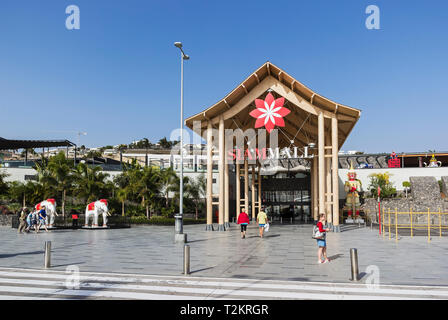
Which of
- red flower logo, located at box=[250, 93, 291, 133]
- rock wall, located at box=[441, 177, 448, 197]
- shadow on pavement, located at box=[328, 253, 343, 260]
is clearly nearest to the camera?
shadow on pavement, located at box=[328, 253, 343, 260]

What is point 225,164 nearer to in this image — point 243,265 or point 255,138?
point 255,138

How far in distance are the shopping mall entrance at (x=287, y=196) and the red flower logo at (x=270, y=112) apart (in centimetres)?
2129

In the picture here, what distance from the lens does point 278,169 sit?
47500 mm

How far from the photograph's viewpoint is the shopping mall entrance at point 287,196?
45.9m

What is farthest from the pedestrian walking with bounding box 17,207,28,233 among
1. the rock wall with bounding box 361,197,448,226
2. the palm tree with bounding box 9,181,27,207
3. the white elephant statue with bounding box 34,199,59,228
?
the rock wall with bounding box 361,197,448,226

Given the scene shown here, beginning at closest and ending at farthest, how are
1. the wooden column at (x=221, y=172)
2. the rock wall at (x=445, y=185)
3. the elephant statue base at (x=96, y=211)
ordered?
1. the wooden column at (x=221, y=172)
2. the elephant statue base at (x=96, y=211)
3. the rock wall at (x=445, y=185)

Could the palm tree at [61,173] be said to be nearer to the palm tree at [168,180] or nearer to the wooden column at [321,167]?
the palm tree at [168,180]

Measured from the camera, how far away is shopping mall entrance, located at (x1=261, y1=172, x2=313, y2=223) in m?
45.9

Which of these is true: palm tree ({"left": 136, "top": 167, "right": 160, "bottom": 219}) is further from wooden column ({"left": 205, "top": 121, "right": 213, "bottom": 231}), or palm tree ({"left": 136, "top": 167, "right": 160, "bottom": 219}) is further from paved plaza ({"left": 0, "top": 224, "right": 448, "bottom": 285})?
paved plaza ({"left": 0, "top": 224, "right": 448, "bottom": 285})

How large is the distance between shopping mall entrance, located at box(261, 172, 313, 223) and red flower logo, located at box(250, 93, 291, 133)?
21.3 meters

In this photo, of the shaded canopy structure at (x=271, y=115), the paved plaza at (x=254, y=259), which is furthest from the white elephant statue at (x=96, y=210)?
the paved plaza at (x=254, y=259)

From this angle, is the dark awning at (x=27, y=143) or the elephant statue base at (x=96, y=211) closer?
the elephant statue base at (x=96, y=211)
